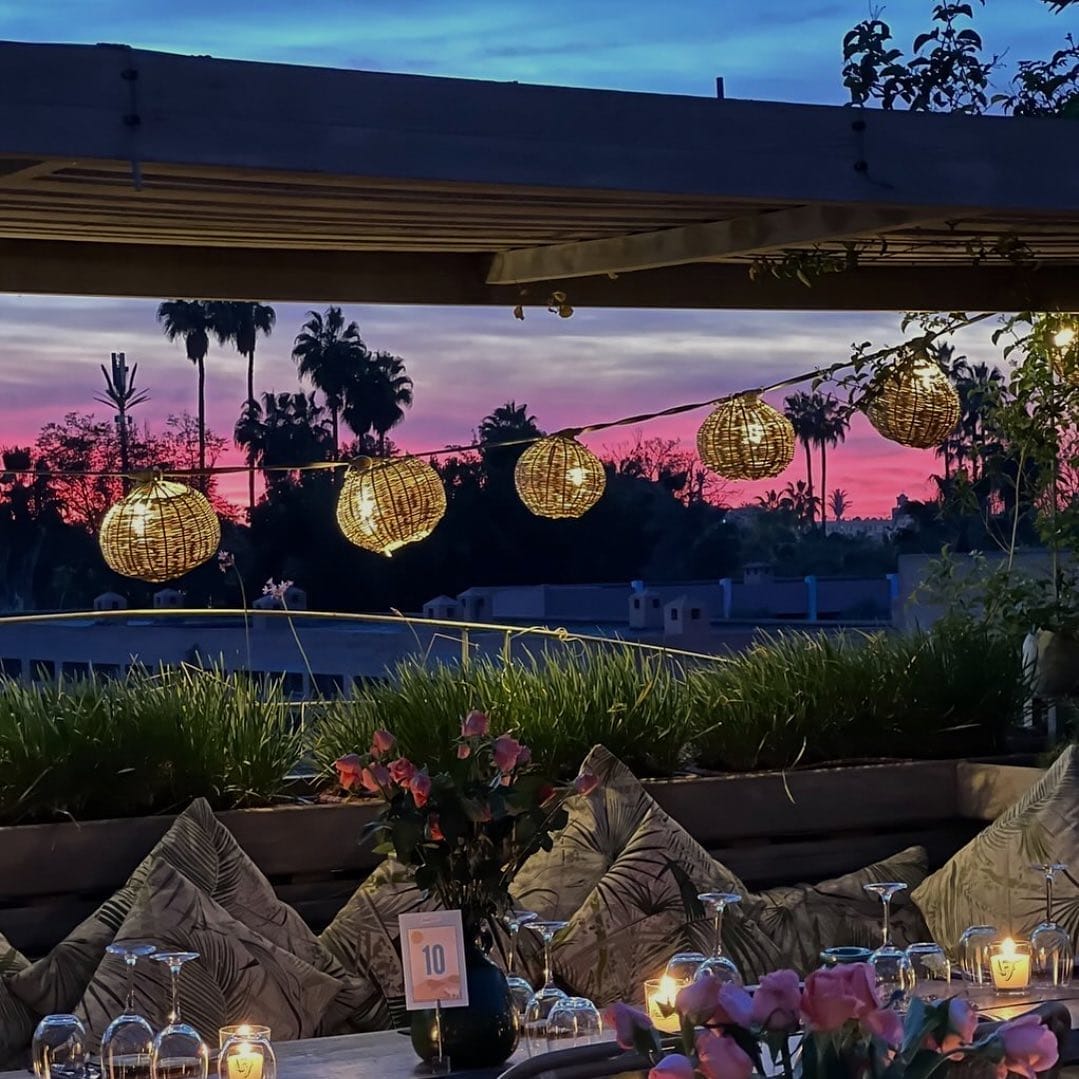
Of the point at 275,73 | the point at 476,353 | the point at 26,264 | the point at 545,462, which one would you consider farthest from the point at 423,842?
the point at 476,353

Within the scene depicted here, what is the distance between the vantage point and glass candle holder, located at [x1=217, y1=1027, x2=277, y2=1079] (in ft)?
8.34

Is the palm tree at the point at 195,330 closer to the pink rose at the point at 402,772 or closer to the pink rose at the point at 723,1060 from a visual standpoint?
the pink rose at the point at 402,772

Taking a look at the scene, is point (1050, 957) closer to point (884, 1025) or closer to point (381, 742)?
point (381, 742)

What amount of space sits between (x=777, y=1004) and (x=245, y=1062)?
138 centimetres

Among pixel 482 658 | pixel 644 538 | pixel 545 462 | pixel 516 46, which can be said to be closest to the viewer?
pixel 482 658

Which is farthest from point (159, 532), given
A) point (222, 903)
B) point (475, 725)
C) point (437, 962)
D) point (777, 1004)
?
point (777, 1004)

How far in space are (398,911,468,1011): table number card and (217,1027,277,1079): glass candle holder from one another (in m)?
0.32

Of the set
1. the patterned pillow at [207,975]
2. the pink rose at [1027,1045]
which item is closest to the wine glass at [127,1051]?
the patterned pillow at [207,975]

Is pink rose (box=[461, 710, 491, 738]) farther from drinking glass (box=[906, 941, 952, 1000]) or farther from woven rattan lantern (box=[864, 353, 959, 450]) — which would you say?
woven rattan lantern (box=[864, 353, 959, 450])

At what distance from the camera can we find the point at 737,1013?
139 cm

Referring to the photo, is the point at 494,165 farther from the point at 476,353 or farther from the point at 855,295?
the point at 476,353

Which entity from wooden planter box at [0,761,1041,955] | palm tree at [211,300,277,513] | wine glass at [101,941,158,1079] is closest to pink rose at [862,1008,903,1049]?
wine glass at [101,941,158,1079]

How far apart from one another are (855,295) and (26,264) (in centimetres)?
241

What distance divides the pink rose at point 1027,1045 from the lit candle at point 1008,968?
186 cm
